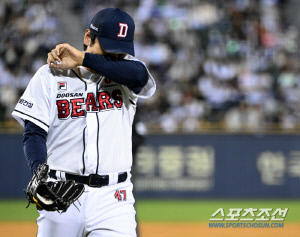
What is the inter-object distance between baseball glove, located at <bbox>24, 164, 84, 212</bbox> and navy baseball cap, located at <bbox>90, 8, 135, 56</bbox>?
751 mm

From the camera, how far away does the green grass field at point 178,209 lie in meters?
8.76

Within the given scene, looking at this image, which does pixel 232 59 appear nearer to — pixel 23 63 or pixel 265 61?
pixel 265 61

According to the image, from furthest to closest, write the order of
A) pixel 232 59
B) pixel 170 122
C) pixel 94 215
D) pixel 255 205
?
1. pixel 232 59
2. pixel 170 122
3. pixel 255 205
4. pixel 94 215

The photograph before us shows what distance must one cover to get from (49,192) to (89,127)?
0.43 m

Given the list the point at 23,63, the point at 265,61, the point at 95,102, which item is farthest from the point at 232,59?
the point at 95,102

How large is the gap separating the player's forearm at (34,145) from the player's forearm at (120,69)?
1.35 feet

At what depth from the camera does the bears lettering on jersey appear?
8.99 feet

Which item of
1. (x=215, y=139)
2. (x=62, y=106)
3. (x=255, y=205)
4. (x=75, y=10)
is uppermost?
(x=75, y=10)

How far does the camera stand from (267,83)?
11.1 metres

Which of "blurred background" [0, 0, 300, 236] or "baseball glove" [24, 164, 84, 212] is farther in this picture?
"blurred background" [0, 0, 300, 236]

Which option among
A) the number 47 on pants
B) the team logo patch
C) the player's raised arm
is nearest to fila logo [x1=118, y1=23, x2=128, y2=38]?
the player's raised arm

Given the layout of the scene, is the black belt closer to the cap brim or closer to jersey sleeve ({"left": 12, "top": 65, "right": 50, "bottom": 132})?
jersey sleeve ({"left": 12, "top": 65, "right": 50, "bottom": 132})

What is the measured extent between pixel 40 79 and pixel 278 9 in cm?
1033
